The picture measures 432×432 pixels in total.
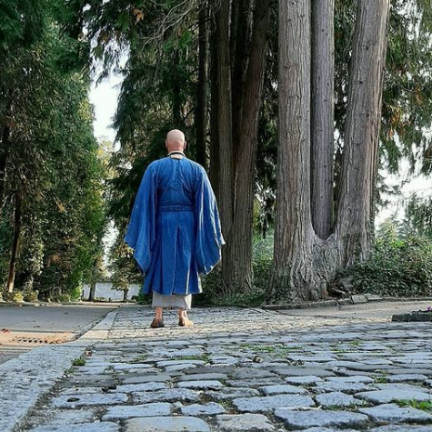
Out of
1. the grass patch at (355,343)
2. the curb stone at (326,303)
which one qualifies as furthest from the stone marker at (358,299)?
the grass patch at (355,343)

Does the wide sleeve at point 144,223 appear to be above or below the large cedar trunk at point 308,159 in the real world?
below

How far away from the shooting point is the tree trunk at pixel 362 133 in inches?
433

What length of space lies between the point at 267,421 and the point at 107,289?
301 ft

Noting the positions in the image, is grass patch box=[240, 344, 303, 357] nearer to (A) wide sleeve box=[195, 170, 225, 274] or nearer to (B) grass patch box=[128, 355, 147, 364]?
(B) grass patch box=[128, 355, 147, 364]

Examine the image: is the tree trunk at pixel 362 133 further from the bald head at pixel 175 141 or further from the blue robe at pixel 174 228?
the bald head at pixel 175 141

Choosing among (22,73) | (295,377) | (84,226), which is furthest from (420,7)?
(84,226)

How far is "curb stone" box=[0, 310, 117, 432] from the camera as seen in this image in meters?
2.30

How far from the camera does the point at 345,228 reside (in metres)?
11.0

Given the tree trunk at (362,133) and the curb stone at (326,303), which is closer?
the curb stone at (326,303)

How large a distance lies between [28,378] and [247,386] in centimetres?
102

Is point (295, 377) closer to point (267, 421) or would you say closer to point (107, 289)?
point (267, 421)

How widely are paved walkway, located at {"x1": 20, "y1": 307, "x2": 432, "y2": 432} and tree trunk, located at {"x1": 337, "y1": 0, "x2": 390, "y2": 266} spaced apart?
550 cm

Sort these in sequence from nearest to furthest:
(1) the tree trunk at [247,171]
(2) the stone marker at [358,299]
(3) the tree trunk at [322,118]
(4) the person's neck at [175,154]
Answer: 1. (4) the person's neck at [175,154]
2. (2) the stone marker at [358,299]
3. (3) the tree trunk at [322,118]
4. (1) the tree trunk at [247,171]

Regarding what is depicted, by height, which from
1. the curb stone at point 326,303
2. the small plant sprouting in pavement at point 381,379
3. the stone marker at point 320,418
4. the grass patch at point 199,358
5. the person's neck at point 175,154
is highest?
the person's neck at point 175,154
